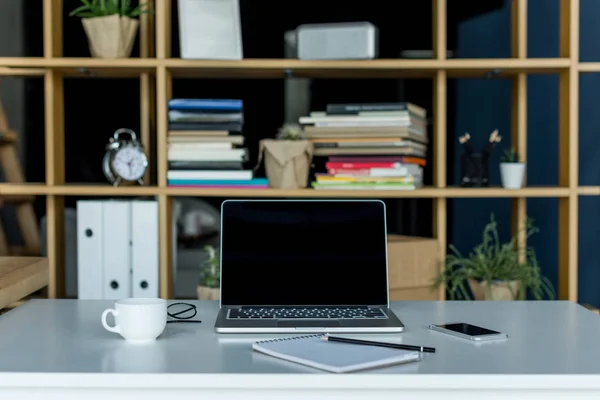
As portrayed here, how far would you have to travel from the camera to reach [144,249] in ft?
8.80

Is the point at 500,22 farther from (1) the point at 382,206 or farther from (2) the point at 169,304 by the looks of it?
(2) the point at 169,304

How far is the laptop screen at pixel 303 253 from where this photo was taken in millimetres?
1716

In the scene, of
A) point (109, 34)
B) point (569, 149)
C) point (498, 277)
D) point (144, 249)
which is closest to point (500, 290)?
point (498, 277)

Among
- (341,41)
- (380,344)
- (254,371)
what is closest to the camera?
(254,371)

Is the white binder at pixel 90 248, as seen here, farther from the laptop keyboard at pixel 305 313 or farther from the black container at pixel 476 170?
the black container at pixel 476 170

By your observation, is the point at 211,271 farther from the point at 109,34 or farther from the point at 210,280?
the point at 109,34

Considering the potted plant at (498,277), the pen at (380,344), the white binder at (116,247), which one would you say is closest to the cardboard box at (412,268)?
the potted plant at (498,277)

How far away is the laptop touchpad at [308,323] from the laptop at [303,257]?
0.37ft

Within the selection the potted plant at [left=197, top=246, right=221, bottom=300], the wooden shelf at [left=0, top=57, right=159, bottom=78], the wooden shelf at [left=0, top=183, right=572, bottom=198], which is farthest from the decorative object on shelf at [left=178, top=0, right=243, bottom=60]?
the potted plant at [left=197, top=246, right=221, bottom=300]

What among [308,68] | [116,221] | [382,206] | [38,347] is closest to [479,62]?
[308,68]

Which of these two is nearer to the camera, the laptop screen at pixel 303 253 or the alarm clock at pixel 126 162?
the laptop screen at pixel 303 253

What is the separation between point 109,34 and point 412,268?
1360 mm

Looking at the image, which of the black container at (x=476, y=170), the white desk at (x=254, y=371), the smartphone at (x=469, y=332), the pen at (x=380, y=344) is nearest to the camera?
the white desk at (x=254, y=371)

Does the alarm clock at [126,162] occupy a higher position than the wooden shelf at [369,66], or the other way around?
the wooden shelf at [369,66]
